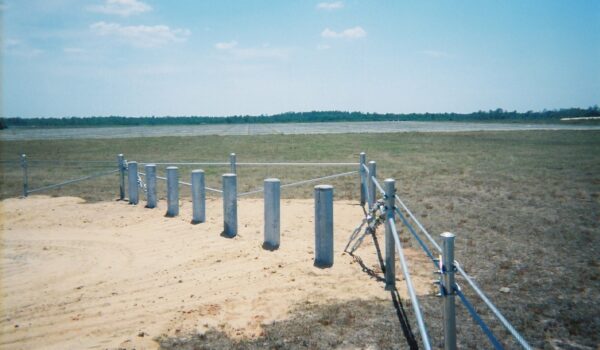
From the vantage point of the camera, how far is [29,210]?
9.64m

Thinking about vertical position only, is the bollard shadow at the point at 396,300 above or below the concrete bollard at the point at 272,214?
below

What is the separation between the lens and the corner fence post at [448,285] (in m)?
2.69

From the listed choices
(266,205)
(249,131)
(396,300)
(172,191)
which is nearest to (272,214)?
(266,205)

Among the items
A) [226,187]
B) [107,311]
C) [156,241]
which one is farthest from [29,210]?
[107,311]

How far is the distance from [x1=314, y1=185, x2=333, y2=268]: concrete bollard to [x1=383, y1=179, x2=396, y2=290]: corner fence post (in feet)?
3.39

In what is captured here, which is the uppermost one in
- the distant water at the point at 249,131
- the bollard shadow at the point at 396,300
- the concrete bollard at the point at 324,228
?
the distant water at the point at 249,131

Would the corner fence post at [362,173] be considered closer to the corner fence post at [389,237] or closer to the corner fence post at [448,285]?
the corner fence post at [389,237]

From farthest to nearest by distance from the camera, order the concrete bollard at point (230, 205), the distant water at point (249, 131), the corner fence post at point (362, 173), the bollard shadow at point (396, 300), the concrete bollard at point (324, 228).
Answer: the distant water at point (249, 131) < the corner fence post at point (362, 173) < the concrete bollard at point (230, 205) < the concrete bollard at point (324, 228) < the bollard shadow at point (396, 300)

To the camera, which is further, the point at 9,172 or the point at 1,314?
the point at 9,172

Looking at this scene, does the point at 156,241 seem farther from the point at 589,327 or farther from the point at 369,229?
the point at 589,327

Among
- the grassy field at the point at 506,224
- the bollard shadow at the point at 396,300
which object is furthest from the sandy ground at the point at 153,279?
the grassy field at the point at 506,224

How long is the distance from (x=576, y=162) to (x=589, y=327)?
18327 mm

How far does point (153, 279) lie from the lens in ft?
18.0

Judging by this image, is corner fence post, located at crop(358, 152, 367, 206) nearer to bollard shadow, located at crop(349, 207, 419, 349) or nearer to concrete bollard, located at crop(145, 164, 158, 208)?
bollard shadow, located at crop(349, 207, 419, 349)
